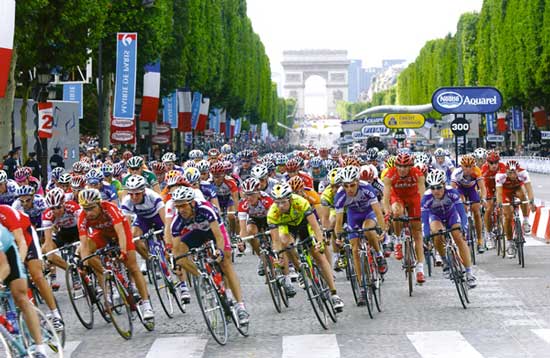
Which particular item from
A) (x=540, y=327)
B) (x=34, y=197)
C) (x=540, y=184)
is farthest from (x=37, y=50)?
(x=540, y=184)

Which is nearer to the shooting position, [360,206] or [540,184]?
[360,206]

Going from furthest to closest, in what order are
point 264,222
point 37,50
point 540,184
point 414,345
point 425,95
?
point 425,95 < point 540,184 < point 37,50 < point 264,222 < point 414,345

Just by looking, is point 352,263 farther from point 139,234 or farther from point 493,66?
point 493,66

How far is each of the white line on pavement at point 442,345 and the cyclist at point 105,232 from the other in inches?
117

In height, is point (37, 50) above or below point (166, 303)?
above

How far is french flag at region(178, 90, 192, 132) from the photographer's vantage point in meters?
59.0

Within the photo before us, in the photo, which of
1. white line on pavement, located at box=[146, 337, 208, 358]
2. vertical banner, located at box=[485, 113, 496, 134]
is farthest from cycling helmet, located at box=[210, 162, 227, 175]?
vertical banner, located at box=[485, 113, 496, 134]

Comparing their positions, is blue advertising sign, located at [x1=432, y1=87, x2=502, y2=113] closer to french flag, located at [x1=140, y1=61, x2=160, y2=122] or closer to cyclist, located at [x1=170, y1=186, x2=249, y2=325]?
french flag, located at [x1=140, y1=61, x2=160, y2=122]

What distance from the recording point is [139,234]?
53.4ft

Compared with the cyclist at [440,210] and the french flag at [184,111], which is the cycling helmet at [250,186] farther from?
the french flag at [184,111]

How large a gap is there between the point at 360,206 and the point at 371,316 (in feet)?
5.43

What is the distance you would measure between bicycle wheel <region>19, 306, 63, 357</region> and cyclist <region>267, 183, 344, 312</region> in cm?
367

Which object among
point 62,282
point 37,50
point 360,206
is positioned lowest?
point 62,282

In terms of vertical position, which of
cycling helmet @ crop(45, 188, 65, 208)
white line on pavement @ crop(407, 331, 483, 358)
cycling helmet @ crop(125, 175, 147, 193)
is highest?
cycling helmet @ crop(125, 175, 147, 193)
